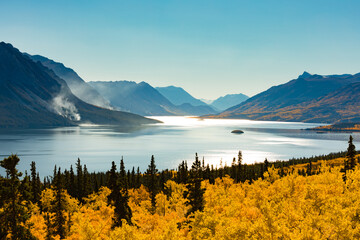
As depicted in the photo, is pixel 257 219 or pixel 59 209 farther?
pixel 59 209

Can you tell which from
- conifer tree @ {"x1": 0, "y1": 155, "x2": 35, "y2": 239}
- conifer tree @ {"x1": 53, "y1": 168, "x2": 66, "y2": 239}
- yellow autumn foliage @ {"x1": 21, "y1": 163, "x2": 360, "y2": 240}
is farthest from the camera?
conifer tree @ {"x1": 53, "y1": 168, "x2": 66, "y2": 239}

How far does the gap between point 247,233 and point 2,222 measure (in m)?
28.9

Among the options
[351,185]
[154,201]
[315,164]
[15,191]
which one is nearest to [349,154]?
[351,185]

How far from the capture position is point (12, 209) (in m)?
36.0

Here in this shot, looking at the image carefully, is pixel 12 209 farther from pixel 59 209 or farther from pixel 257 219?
pixel 257 219

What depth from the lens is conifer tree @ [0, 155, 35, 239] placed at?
35.2 m

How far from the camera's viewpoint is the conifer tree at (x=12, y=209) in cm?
3516

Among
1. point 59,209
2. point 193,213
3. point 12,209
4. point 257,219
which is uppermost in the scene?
point 12,209

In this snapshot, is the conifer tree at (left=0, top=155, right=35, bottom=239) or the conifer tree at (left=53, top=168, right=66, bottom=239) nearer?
the conifer tree at (left=0, top=155, right=35, bottom=239)

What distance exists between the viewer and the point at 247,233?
114ft

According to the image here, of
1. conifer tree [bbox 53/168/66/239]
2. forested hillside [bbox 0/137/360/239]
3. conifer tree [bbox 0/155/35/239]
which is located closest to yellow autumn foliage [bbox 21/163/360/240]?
forested hillside [bbox 0/137/360/239]

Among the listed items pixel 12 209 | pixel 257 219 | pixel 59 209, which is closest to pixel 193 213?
pixel 257 219

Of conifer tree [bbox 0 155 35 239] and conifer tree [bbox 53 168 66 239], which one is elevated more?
conifer tree [bbox 0 155 35 239]

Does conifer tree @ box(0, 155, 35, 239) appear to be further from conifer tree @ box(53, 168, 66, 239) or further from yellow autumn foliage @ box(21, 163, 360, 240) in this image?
conifer tree @ box(53, 168, 66, 239)
